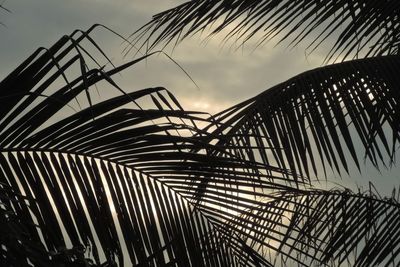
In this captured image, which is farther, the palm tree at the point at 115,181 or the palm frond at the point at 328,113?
the palm frond at the point at 328,113

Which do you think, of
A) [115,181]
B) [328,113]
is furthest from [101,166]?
[328,113]

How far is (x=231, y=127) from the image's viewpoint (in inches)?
143

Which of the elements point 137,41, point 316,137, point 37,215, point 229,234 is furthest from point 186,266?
point 137,41

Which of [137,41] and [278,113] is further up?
[137,41]

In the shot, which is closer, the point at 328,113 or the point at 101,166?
the point at 101,166

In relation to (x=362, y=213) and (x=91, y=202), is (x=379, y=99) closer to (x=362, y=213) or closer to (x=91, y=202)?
(x=362, y=213)

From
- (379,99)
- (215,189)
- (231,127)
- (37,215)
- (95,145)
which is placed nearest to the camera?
(37,215)

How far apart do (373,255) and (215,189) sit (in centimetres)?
227

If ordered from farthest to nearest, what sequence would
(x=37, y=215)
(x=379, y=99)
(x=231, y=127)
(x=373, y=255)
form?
(x=373, y=255)
(x=231, y=127)
(x=379, y=99)
(x=37, y=215)

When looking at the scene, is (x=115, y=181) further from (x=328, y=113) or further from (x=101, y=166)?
(x=328, y=113)

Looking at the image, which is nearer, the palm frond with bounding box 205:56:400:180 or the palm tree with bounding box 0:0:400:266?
the palm tree with bounding box 0:0:400:266

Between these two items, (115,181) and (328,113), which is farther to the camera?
(328,113)

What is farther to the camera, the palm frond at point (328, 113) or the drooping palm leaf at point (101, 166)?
the palm frond at point (328, 113)

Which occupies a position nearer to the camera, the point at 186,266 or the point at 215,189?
the point at 186,266
